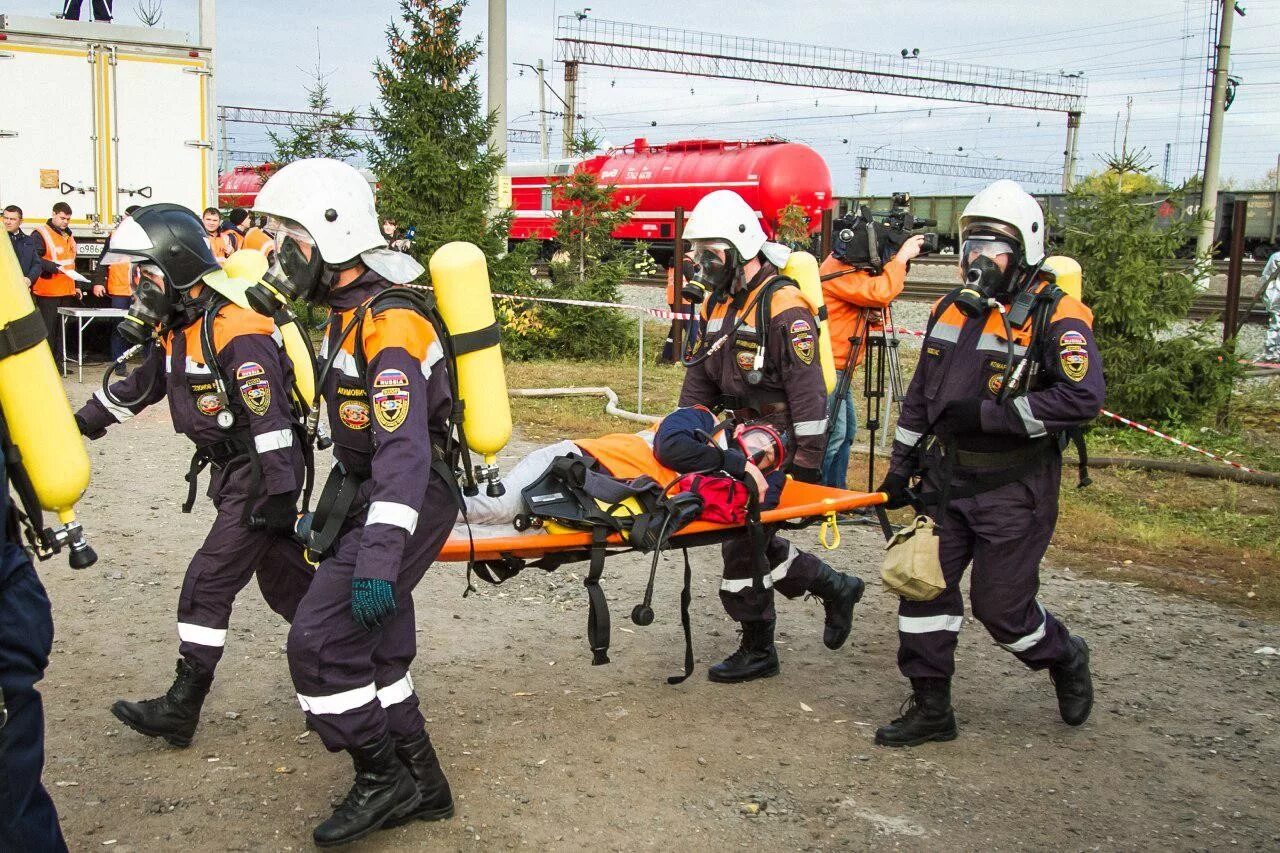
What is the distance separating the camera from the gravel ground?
3.88 metres

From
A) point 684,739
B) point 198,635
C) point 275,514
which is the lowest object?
point 684,739

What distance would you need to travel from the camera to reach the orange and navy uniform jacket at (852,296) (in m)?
7.56

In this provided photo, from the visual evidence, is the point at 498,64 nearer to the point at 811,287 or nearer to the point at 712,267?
the point at 811,287

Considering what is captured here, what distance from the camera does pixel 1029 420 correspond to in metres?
4.29

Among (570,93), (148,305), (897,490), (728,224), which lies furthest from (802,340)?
(570,93)

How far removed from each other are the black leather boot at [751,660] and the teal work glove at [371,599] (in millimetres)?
2155

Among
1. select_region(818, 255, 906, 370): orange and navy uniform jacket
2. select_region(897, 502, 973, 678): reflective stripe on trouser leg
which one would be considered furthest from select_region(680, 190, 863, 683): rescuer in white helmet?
select_region(818, 255, 906, 370): orange and navy uniform jacket

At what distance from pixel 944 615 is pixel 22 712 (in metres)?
3.20

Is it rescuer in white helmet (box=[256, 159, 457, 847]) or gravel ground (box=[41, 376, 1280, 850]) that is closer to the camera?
rescuer in white helmet (box=[256, 159, 457, 847])

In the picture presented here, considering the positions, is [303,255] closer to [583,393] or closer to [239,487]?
[239,487]

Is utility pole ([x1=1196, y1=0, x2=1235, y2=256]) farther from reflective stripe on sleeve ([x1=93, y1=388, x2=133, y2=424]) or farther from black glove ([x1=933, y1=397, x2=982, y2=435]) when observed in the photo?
reflective stripe on sleeve ([x1=93, y1=388, x2=133, y2=424])

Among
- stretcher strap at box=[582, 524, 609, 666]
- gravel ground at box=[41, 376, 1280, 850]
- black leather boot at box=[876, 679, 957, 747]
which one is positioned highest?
stretcher strap at box=[582, 524, 609, 666]

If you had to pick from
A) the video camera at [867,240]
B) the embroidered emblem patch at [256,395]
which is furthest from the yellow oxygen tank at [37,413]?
the video camera at [867,240]

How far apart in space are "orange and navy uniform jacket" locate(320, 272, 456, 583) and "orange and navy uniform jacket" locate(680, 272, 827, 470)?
6.00ft
